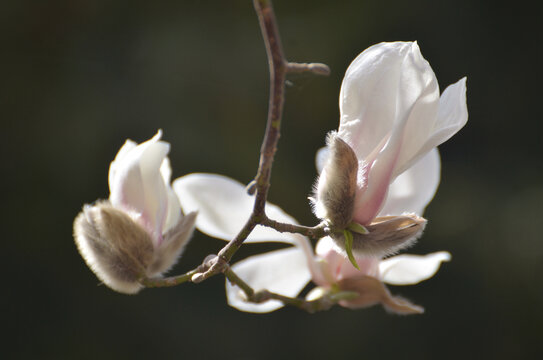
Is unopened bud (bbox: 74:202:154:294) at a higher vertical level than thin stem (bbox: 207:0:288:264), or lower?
lower

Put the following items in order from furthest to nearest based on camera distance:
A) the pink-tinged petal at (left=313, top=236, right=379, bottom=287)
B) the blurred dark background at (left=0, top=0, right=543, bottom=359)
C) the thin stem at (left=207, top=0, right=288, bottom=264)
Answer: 1. the blurred dark background at (left=0, top=0, right=543, bottom=359)
2. the pink-tinged petal at (left=313, top=236, right=379, bottom=287)
3. the thin stem at (left=207, top=0, right=288, bottom=264)

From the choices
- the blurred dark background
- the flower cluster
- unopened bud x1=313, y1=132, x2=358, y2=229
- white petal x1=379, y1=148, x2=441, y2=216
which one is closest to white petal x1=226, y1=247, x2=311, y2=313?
the flower cluster

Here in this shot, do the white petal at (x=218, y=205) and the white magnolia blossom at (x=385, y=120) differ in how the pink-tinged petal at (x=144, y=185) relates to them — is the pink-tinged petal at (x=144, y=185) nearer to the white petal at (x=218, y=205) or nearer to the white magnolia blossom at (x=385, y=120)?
the white petal at (x=218, y=205)

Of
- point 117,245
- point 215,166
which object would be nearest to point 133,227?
point 117,245

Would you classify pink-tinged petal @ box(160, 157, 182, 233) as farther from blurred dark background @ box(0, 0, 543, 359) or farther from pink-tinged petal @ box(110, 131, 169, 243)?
blurred dark background @ box(0, 0, 543, 359)

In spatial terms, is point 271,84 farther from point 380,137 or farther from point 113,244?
point 113,244

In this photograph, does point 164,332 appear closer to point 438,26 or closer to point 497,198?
point 497,198
